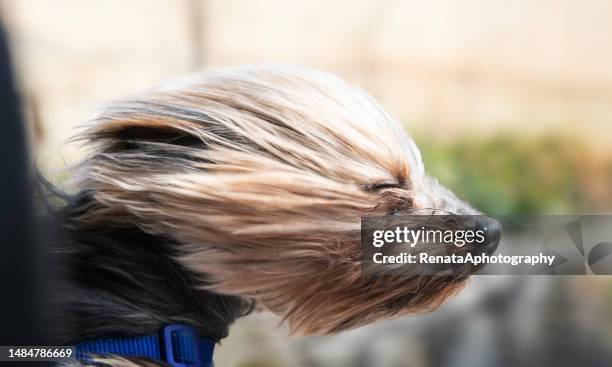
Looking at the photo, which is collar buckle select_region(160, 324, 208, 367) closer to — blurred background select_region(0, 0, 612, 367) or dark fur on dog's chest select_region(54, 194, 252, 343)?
dark fur on dog's chest select_region(54, 194, 252, 343)

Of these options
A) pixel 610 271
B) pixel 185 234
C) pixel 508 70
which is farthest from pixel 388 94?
pixel 185 234

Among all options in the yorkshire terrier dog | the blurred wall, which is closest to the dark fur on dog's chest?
the yorkshire terrier dog

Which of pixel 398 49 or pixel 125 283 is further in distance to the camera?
pixel 398 49

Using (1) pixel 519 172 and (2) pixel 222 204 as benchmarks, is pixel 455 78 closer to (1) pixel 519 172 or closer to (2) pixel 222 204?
(1) pixel 519 172

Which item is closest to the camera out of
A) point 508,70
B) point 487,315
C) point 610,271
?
point 610,271

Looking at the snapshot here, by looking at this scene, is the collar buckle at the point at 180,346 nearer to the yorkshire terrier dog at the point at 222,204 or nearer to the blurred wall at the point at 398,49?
the yorkshire terrier dog at the point at 222,204

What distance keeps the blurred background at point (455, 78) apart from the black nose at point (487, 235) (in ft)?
0.65

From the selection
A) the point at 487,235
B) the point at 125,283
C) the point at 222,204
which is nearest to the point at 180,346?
the point at 125,283

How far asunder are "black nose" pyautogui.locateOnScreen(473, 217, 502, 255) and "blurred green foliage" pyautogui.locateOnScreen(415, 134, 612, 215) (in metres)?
0.18

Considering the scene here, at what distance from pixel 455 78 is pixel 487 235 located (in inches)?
29.2

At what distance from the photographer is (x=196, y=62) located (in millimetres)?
1995

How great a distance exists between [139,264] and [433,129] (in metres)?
0.92

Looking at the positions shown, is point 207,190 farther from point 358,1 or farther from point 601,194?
point 601,194

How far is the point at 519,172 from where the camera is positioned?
2.16 metres
